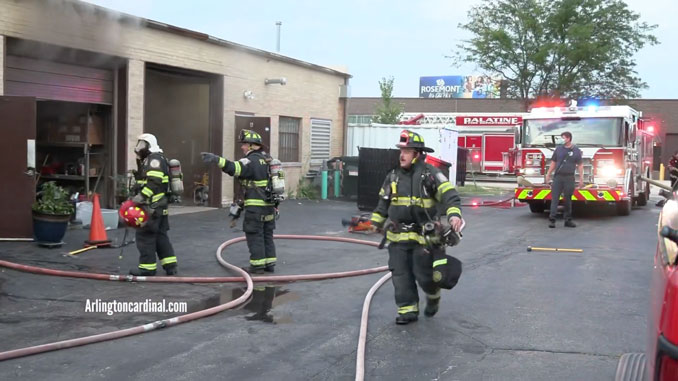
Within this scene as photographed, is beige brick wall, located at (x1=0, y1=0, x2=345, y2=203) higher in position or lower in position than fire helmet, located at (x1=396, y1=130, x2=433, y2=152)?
higher

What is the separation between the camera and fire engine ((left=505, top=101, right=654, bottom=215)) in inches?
561

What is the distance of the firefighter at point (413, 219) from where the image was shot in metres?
5.84

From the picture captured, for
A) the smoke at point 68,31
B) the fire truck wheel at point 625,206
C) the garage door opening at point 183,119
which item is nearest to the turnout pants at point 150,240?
the smoke at point 68,31

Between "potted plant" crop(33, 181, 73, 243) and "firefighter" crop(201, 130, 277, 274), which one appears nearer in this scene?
"firefighter" crop(201, 130, 277, 274)

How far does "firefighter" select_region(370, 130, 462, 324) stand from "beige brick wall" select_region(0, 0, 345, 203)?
6392mm

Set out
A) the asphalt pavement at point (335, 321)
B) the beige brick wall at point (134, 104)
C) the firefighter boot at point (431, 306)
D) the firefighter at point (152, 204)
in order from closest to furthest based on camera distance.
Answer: the asphalt pavement at point (335, 321) → the firefighter boot at point (431, 306) → the firefighter at point (152, 204) → the beige brick wall at point (134, 104)

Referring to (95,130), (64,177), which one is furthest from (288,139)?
(64,177)

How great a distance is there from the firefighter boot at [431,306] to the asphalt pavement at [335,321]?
106 millimetres

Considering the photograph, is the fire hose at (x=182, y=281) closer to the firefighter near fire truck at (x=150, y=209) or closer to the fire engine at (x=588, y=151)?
the firefighter near fire truck at (x=150, y=209)

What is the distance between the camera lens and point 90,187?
43.4 ft

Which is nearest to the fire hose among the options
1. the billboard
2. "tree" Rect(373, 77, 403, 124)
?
"tree" Rect(373, 77, 403, 124)

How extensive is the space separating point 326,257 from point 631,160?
8629 millimetres

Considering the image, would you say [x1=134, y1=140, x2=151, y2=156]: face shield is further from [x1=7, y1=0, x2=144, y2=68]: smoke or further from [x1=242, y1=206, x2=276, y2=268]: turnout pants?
[x1=7, y1=0, x2=144, y2=68]: smoke

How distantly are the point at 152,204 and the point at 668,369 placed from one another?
631cm
